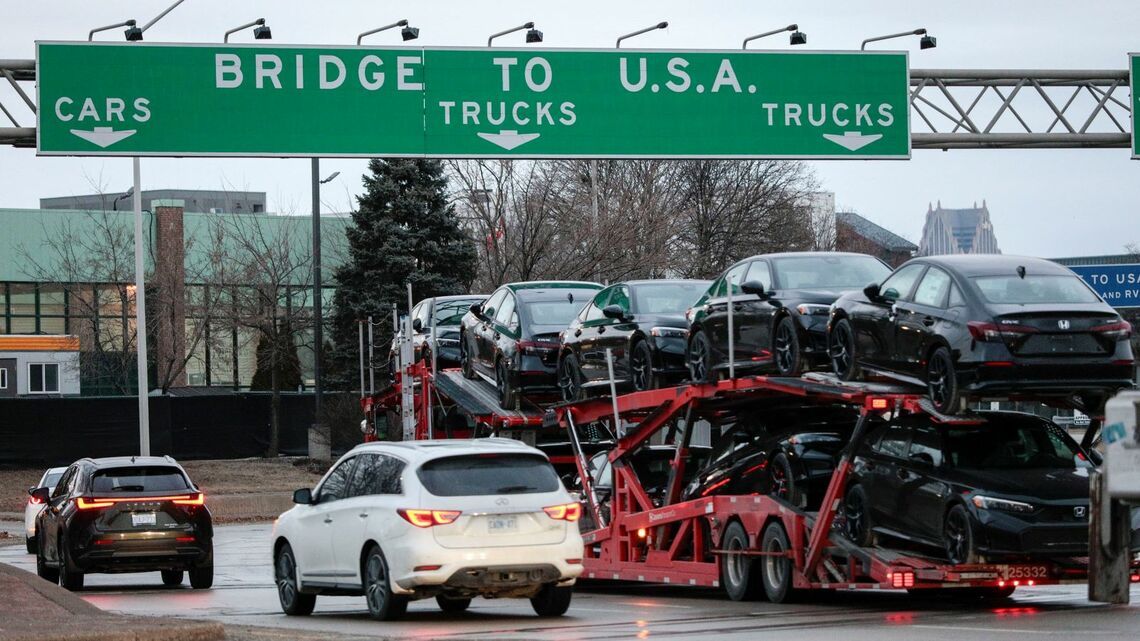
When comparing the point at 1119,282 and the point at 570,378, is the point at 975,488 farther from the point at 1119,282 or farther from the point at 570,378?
the point at 1119,282

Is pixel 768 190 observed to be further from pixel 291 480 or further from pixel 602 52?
pixel 602 52

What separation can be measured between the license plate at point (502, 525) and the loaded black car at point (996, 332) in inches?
141

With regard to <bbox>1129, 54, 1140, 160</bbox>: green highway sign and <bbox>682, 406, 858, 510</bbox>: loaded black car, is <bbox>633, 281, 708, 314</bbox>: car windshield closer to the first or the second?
<bbox>682, 406, 858, 510</bbox>: loaded black car

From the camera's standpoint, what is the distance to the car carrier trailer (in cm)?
1518

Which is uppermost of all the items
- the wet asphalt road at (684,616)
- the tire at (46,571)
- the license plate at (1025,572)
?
the license plate at (1025,572)

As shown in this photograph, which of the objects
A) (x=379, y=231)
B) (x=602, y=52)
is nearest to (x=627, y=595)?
(x=602, y=52)

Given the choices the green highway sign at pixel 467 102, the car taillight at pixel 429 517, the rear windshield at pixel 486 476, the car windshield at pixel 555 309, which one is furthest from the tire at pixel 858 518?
the car windshield at pixel 555 309

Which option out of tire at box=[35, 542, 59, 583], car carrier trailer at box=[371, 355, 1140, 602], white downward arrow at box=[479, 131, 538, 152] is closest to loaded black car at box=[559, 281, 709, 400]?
car carrier trailer at box=[371, 355, 1140, 602]

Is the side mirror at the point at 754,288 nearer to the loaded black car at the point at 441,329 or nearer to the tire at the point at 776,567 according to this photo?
the tire at the point at 776,567

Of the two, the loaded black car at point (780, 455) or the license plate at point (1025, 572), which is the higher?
the loaded black car at point (780, 455)

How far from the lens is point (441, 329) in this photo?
88.4 ft

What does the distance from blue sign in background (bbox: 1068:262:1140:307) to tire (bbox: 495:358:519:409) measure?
12.6 meters

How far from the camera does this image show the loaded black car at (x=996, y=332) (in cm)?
1426

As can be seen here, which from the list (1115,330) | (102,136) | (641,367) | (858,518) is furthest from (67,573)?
(1115,330)
